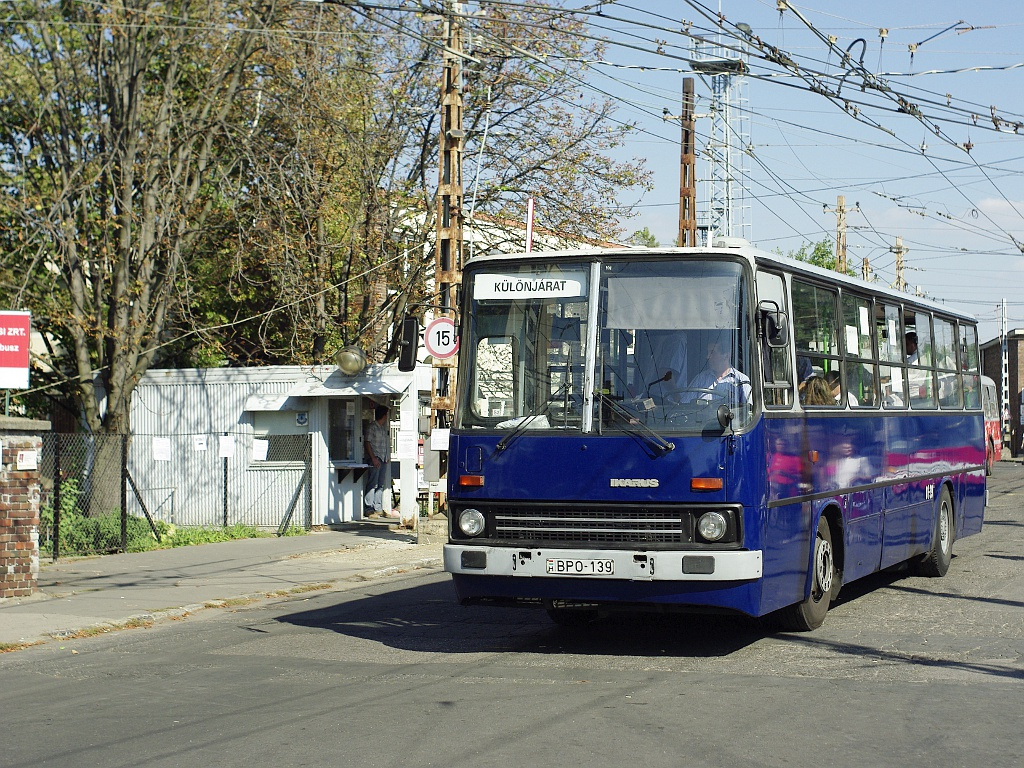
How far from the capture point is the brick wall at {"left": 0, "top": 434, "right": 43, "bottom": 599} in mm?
12992

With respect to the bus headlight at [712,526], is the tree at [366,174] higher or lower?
higher

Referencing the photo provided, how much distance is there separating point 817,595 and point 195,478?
50.2 feet

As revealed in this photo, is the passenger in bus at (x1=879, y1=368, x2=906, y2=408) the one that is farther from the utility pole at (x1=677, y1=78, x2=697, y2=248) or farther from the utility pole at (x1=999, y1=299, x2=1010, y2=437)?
the utility pole at (x1=999, y1=299, x2=1010, y2=437)

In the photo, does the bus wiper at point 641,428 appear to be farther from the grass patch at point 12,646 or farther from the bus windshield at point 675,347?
the grass patch at point 12,646

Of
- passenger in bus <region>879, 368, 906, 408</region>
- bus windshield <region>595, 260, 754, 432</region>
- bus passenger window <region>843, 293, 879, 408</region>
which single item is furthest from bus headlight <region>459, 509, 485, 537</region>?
passenger in bus <region>879, 368, 906, 408</region>

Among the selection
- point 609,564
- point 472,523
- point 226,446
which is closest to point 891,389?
point 609,564

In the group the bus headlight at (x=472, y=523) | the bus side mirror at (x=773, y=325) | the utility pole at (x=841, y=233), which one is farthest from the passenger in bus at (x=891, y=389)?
the utility pole at (x=841, y=233)

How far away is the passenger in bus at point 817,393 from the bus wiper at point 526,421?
1968 mm

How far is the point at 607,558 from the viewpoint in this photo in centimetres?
881

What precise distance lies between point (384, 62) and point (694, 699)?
812 inches

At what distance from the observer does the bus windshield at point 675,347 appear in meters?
8.84

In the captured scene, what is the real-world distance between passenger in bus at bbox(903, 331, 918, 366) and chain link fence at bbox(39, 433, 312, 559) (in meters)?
11.4

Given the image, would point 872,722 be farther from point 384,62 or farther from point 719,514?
point 384,62

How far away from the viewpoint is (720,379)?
8.85 m
